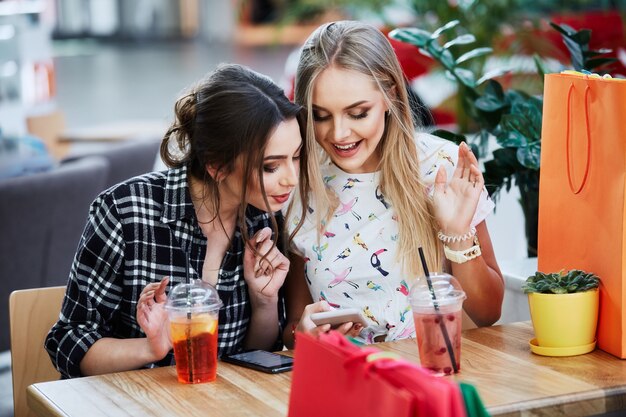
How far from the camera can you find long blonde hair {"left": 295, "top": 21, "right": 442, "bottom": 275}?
2146mm

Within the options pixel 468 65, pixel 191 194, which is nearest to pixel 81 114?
pixel 468 65

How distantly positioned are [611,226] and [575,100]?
0.24 metres

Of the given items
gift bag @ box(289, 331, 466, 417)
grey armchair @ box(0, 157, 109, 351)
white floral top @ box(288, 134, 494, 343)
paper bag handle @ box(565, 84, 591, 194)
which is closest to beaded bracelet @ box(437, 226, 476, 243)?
white floral top @ box(288, 134, 494, 343)

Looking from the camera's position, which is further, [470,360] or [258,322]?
[258,322]

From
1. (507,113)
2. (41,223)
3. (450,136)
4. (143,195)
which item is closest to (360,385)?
(143,195)

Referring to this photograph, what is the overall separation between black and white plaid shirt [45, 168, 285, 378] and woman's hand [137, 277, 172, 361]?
0.16 meters

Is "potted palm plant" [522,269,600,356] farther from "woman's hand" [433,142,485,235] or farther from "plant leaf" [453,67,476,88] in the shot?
"plant leaf" [453,67,476,88]

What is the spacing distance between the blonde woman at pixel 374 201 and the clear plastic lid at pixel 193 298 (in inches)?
14.1

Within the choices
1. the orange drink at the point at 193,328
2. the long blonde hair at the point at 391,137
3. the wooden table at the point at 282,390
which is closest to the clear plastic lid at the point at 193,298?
the orange drink at the point at 193,328

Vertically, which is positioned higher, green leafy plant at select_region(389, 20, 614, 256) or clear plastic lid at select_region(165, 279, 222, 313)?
green leafy plant at select_region(389, 20, 614, 256)

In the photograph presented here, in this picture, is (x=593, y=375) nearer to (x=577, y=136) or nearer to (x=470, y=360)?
(x=470, y=360)

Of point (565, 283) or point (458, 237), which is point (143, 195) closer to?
point (458, 237)

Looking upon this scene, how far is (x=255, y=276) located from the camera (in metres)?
2.13

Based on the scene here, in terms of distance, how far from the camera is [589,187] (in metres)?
1.88
